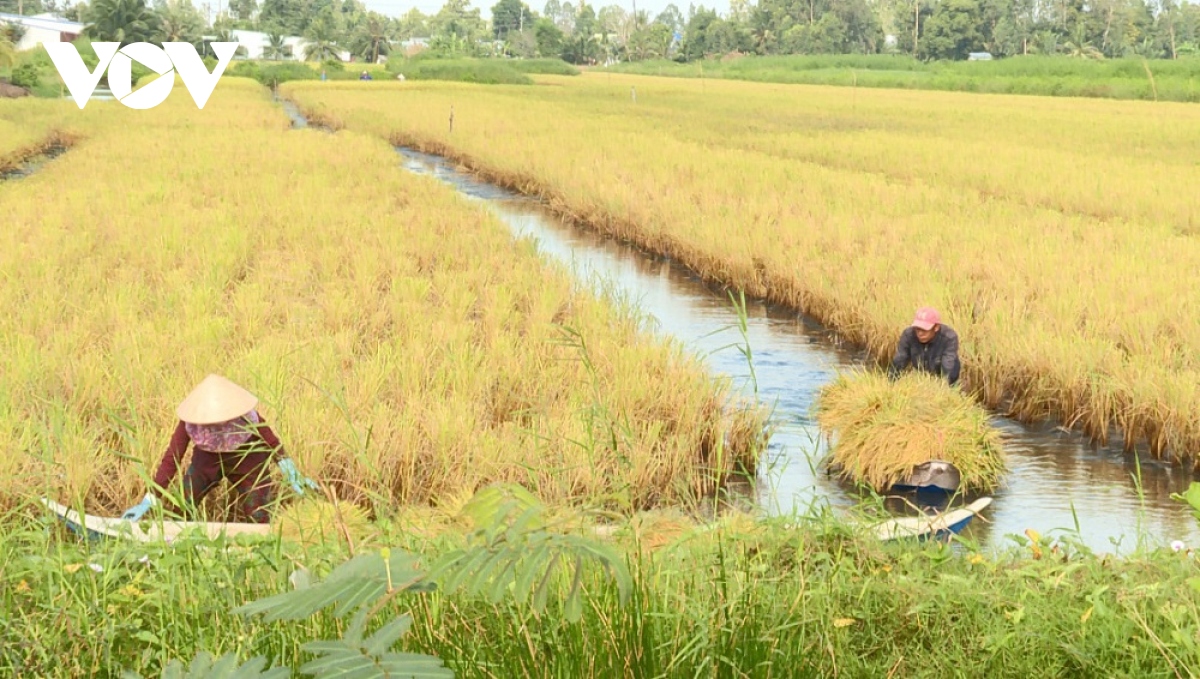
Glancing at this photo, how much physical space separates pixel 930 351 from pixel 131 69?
5812 cm

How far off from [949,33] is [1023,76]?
24198 millimetres

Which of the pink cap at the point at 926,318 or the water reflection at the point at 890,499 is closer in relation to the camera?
the water reflection at the point at 890,499

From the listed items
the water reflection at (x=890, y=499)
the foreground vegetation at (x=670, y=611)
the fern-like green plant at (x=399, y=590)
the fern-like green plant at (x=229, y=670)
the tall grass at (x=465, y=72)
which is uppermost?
the fern-like green plant at (x=399, y=590)

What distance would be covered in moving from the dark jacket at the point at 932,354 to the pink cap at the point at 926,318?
0.45 feet

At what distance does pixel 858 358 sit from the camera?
8.38 metres

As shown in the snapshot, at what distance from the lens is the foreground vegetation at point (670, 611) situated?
2.55 m

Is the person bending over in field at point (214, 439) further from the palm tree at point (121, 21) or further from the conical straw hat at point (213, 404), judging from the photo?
the palm tree at point (121, 21)

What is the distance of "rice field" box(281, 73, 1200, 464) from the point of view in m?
7.23

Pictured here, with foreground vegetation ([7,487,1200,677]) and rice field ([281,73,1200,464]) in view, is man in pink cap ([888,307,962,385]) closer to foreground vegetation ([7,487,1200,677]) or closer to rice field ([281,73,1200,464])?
rice field ([281,73,1200,464])

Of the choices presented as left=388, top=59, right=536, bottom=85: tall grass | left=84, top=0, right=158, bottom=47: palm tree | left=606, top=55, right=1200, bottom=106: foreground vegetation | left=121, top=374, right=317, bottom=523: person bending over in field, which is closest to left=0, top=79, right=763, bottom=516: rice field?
left=121, top=374, right=317, bottom=523: person bending over in field

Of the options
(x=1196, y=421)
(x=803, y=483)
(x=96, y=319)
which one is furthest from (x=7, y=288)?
(x=1196, y=421)

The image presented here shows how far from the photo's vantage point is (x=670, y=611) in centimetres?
293

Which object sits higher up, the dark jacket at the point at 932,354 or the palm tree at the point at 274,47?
the dark jacket at the point at 932,354

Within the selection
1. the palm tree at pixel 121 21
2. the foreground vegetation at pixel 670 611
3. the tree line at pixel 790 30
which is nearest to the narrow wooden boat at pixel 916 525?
the foreground vegetation at pixel 670 611
